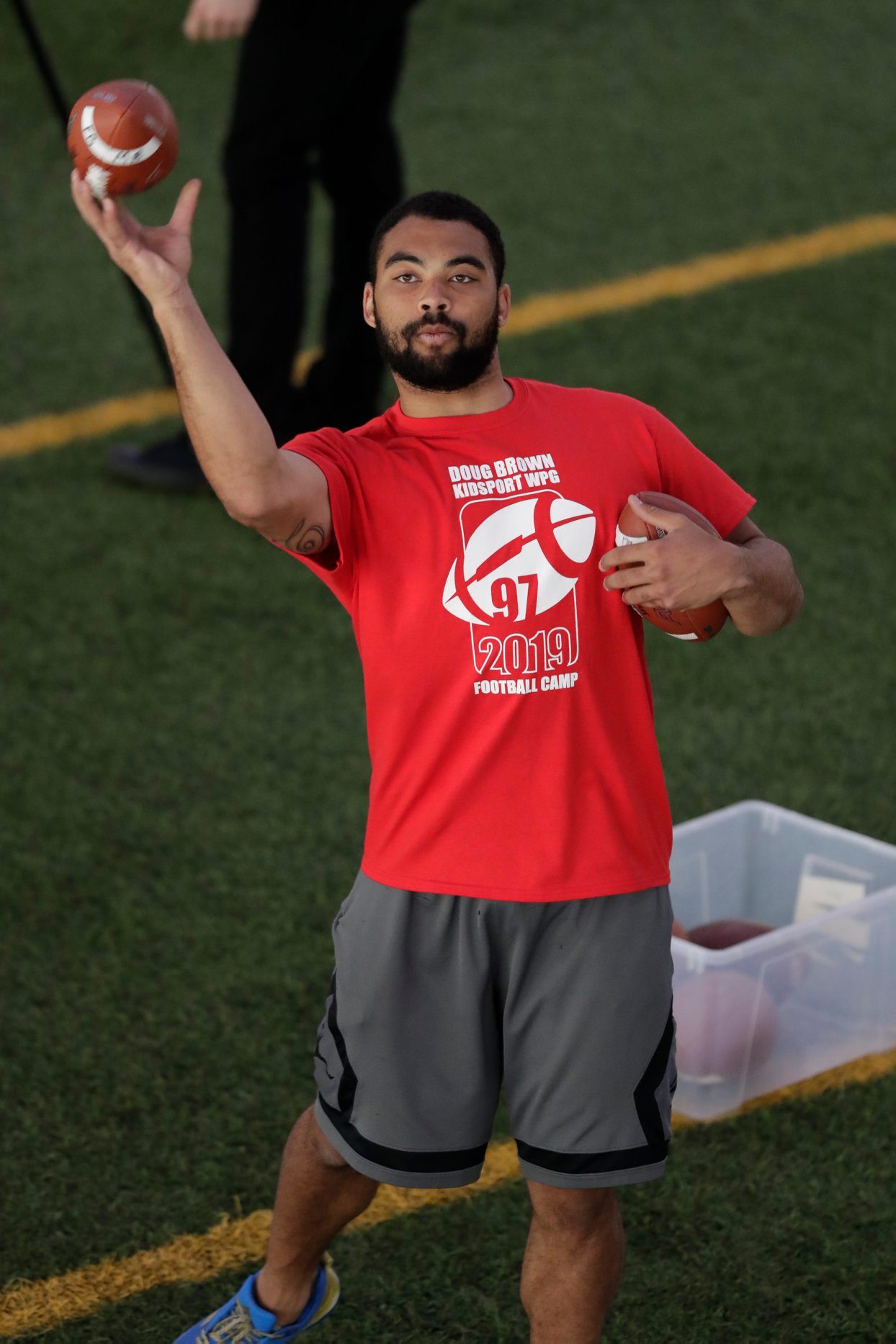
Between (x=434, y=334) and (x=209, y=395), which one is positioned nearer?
(x=209, y=395)

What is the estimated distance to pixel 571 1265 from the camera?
2.25 m

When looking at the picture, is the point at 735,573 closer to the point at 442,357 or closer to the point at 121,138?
the point at 442,357

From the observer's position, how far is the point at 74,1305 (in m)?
2.65

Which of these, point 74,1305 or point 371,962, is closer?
point 371,962

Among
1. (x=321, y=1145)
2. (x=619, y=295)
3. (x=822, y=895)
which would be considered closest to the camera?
(x=321, y=1145)

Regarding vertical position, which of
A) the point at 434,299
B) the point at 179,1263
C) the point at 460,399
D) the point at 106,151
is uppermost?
the point at 106,151

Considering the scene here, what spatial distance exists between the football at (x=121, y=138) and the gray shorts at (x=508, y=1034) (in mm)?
964

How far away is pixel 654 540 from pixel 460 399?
317mm

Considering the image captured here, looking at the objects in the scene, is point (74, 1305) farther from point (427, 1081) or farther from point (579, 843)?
point (579, 843)

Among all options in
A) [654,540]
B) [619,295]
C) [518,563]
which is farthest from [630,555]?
[619,295]

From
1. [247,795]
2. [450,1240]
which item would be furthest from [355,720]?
[450,1240]

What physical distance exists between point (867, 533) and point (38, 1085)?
3.00m

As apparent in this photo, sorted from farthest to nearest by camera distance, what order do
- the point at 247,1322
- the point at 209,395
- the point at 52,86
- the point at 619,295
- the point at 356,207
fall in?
the point at 619,295
the point at 52,86
the point at 356,207
the point at 247,1322
the point at 209,395

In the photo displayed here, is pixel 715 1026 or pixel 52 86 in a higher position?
pixel 52 86
